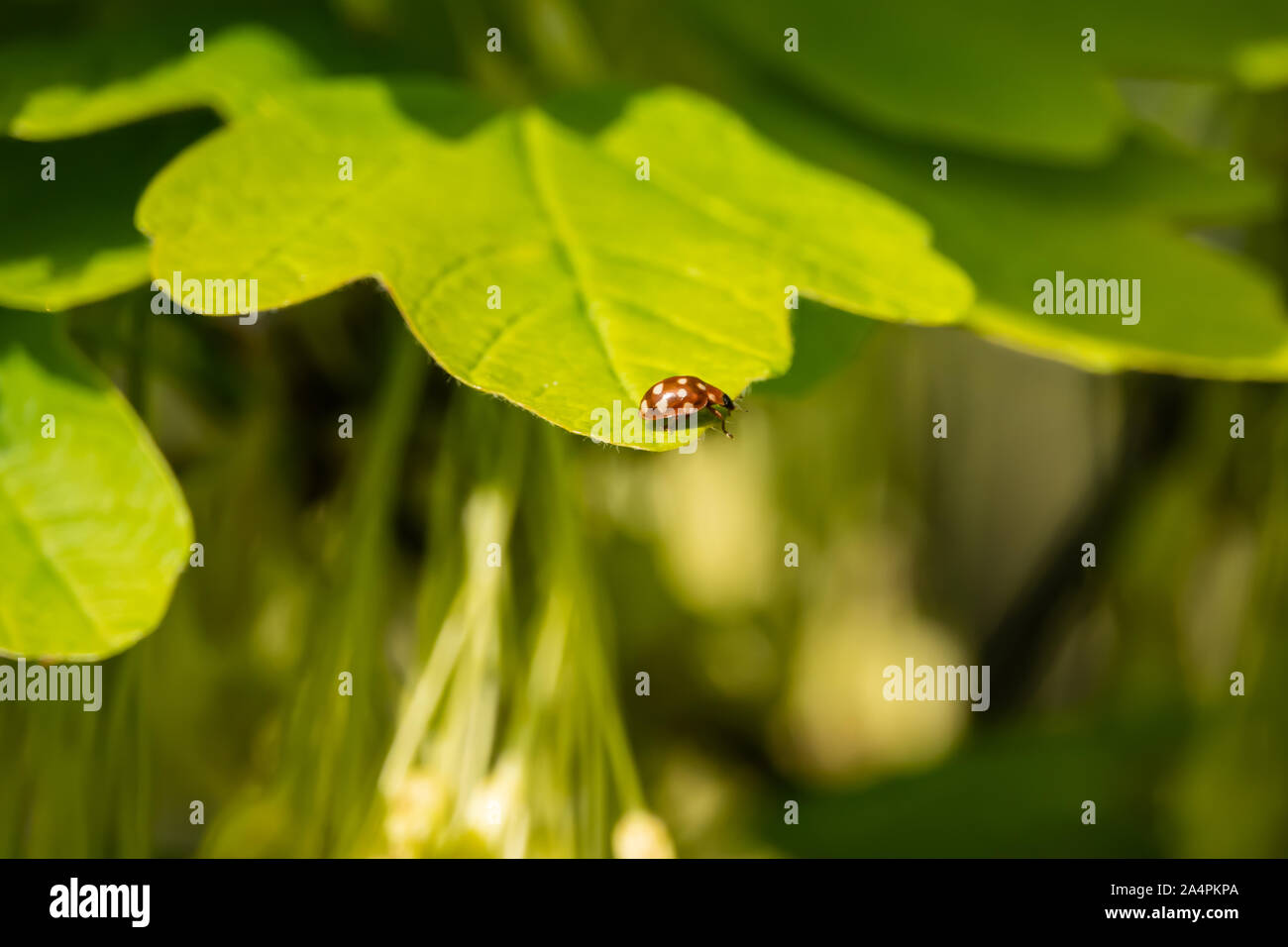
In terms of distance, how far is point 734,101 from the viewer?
1.01 feet

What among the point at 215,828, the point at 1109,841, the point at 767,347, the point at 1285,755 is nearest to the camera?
the point at 767,347

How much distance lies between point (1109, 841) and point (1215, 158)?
371 millimetres

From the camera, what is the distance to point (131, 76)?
0.22 meters

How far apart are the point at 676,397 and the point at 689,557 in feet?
1.73

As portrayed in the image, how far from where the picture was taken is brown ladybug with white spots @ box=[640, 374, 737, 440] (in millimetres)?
169

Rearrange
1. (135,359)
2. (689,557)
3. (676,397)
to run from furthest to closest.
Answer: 1. (689,557)
2. (135,359)
3. (676,397)

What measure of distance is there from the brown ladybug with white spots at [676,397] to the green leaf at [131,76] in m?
0.11

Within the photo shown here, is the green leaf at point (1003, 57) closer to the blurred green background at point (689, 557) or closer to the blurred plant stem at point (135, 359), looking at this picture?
the blurred green background at point (689, 557)

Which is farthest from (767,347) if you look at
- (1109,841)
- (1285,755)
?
(1109,841)

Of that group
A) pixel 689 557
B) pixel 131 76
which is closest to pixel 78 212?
pixel 131 76

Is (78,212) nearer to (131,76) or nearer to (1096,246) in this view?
(131,76)

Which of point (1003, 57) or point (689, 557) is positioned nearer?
point (1003, 57)

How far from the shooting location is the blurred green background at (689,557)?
0.92ft
